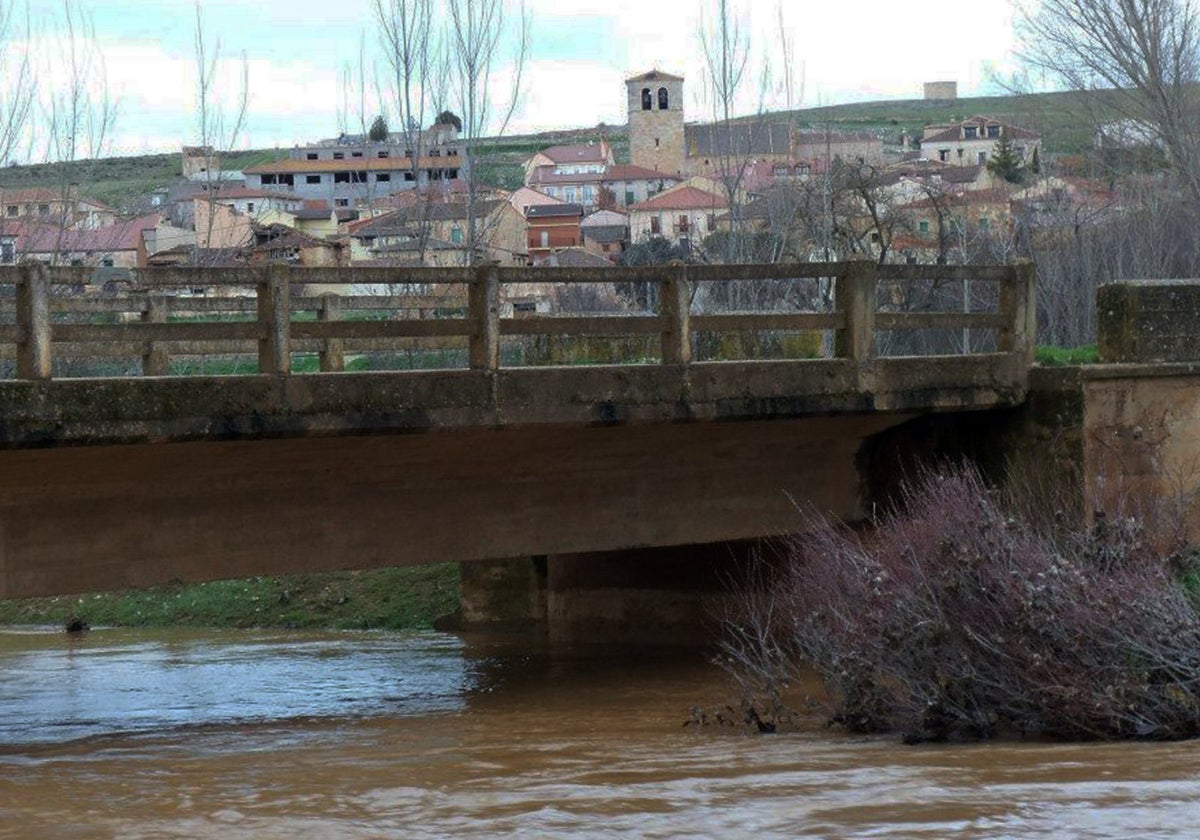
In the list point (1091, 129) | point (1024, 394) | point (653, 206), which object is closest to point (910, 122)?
point (653, 206)

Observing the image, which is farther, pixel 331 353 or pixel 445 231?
pixel 445 231

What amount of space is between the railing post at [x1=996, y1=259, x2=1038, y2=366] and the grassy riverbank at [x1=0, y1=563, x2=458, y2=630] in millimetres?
11382

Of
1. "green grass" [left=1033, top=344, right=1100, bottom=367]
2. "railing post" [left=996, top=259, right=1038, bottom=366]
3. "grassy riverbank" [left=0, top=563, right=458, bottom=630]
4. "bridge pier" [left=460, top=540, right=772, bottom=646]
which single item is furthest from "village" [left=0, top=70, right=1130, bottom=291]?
"green grass" [left=1033, top=344, right=1100, bottom=367]

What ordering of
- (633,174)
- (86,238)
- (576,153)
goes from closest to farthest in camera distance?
(86,238) → (633,174) → (576,153)

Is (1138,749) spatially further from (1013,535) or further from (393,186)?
(393,186)

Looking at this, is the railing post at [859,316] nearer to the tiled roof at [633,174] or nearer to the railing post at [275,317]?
the railing post at [275,317]

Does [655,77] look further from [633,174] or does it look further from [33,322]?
[33,322]

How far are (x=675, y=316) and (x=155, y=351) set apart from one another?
6.15m

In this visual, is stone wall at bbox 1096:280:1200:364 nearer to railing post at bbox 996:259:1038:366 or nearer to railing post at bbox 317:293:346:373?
railing post at bbox 996:259:1038:366

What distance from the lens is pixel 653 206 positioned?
102188mm

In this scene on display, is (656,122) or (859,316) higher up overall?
(656,122)

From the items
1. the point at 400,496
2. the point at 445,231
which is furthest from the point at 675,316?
the point at 445,231

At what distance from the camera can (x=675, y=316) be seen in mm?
16422

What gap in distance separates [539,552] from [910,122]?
184432 millimetres
